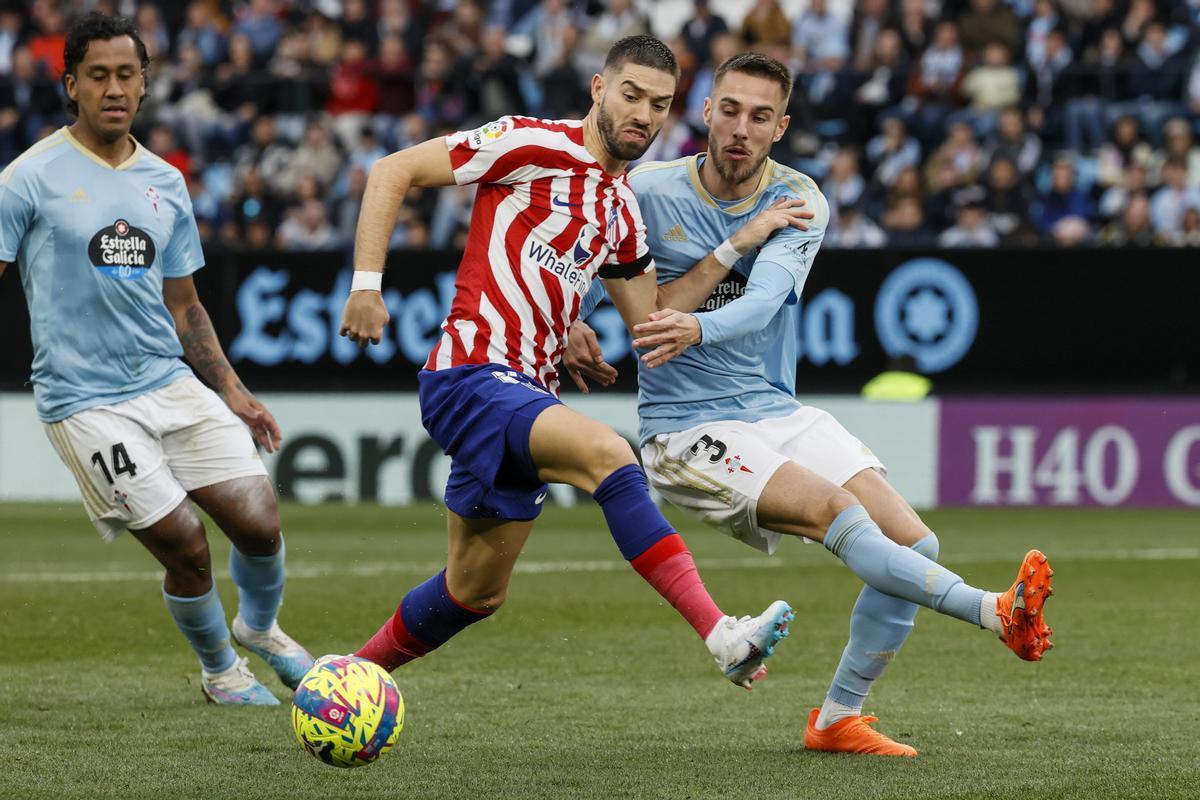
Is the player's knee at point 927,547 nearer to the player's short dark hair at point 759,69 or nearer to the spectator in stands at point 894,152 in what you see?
the player's short dark hair at point 759,69

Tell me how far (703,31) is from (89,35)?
12337 millimetres

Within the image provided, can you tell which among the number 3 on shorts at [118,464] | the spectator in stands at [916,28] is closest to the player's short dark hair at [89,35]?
the number 3 on shorts at [118,464]

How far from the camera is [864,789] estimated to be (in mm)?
→ 5223

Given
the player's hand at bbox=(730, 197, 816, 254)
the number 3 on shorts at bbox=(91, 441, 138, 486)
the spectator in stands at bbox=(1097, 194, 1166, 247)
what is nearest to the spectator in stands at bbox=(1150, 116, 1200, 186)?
the spectator in stands at bbox=(1097, 194, 1166, 247)

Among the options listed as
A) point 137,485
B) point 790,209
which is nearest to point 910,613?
point 790,209

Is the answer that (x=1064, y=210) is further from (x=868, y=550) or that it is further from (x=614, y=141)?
(x=868, y=550)

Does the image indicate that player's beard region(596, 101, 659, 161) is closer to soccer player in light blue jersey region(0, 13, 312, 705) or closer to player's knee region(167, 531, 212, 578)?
soccer player in light blue jersey region(0, 13, 312, 705)

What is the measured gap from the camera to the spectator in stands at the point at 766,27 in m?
18.0

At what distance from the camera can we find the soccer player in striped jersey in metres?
5.23

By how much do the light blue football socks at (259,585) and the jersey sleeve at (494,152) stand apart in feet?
6.11

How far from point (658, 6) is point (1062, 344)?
22.2 feet

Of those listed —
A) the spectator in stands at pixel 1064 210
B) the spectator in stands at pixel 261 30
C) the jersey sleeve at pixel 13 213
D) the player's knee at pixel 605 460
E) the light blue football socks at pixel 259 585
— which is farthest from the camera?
the spectator in stands at pixel 261 30

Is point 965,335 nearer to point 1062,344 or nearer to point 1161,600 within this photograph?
point 1062,344

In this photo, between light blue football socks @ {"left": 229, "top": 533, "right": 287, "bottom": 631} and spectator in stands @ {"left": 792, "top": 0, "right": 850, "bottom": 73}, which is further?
spectator in stands @ {"left": 792, "top": 0, "right": 850, "bottom": 73}
